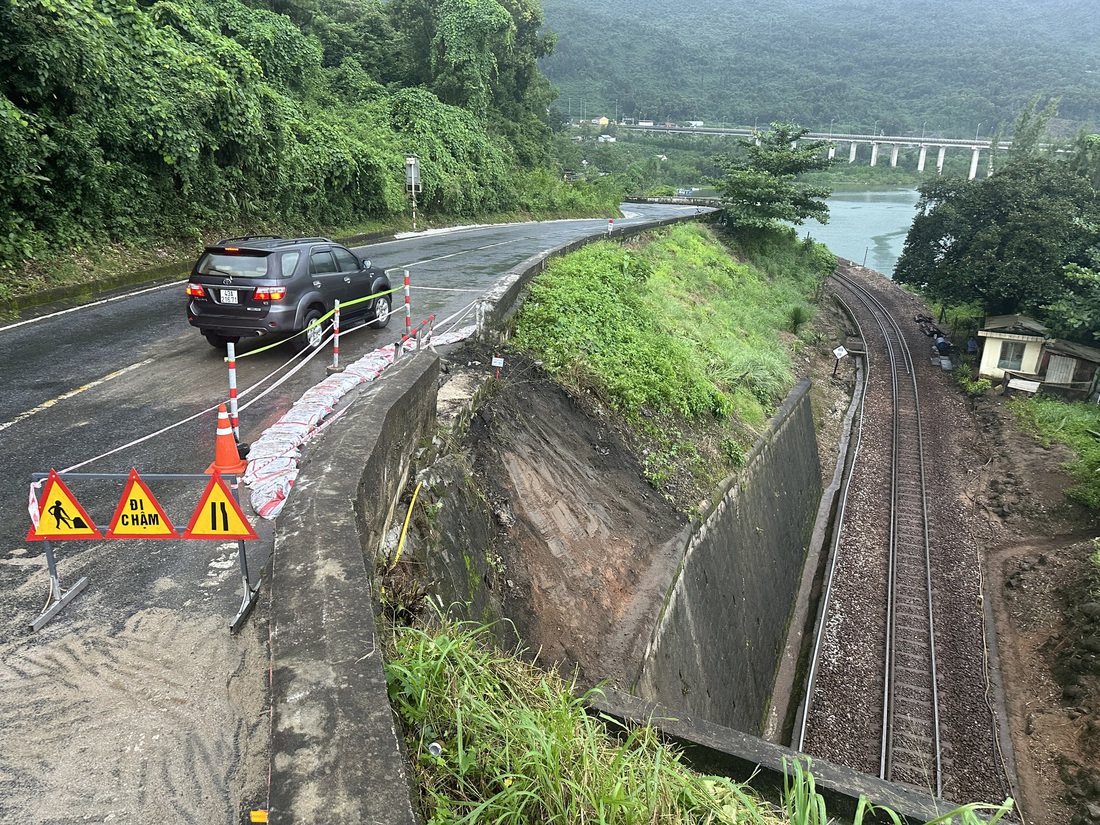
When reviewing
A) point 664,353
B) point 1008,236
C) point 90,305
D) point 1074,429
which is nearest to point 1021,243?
point 1008,236

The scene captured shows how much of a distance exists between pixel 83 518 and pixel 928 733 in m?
13.5

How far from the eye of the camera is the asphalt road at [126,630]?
2988 millimetres

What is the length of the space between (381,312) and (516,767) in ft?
30.9

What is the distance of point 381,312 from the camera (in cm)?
1138

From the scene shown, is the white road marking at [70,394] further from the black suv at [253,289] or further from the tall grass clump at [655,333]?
the tall grass clump at [655,333]

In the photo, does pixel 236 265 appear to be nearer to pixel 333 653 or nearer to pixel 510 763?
pixel 333 653

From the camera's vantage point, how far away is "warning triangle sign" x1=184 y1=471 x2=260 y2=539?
3.89 meters

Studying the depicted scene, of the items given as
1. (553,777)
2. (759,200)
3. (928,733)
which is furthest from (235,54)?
(759,200)

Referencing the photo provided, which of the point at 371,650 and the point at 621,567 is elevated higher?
the point at 371,650

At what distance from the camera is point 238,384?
27.5 feet

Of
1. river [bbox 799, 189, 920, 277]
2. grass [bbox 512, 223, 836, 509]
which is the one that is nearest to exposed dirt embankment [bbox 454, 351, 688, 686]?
→ grass [bbox 512, 223, 836, 509]

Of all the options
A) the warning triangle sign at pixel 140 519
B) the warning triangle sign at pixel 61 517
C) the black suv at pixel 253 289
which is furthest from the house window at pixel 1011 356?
the warning triangle sign at pixel 61 517

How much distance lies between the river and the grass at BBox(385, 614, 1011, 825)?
5538 centimetres

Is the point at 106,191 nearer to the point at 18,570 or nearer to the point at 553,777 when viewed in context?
the point at 18,570
